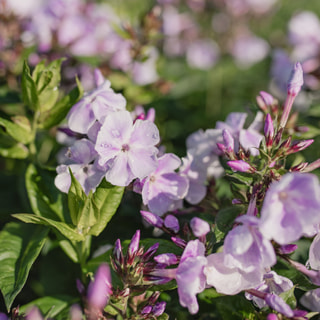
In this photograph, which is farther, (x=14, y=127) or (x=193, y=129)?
(x=193, y=129)

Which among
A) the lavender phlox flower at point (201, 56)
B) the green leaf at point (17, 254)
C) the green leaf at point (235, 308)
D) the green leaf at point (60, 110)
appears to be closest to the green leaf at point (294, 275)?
the green leaf at point (235, 308)

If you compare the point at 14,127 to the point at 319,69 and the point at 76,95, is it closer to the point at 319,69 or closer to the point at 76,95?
the point at 76,95

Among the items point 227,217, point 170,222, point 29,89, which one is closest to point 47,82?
point 29,89

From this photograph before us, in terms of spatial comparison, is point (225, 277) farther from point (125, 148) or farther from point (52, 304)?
point (52, 304)

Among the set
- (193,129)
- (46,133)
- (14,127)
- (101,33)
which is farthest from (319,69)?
(14,127)

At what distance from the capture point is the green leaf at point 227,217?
3.83 feet

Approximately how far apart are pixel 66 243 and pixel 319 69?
173 centimetres

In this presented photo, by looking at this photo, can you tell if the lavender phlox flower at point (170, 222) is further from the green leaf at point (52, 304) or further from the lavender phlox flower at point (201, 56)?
the lavender phlox flower at point (201, 56)

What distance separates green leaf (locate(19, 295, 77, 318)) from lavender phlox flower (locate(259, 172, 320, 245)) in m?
0.77

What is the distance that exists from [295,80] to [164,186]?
0.53m

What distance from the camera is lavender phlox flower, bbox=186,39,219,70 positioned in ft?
11.5

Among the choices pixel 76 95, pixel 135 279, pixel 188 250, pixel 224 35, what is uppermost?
pixel 76 95

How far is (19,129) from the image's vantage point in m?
1.50

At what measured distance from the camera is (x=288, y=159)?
1.67 meters
